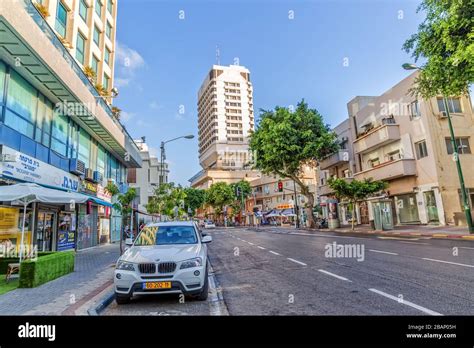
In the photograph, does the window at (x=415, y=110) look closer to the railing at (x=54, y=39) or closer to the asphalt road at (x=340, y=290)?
the asphalt road at (x=340, y=290)

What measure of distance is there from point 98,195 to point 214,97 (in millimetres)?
101844

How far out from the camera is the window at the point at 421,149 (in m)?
27.1

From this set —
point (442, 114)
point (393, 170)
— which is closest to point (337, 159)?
point (393, 170)

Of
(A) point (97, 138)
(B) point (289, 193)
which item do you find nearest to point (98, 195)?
(A) point (97, 138)

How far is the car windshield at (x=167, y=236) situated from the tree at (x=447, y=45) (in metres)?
12.5

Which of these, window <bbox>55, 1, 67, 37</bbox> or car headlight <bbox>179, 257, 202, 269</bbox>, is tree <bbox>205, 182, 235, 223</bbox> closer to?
window <bbox>55, 1, 67, 37</bbox>

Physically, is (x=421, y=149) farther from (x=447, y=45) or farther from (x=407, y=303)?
(x=407, y=303)

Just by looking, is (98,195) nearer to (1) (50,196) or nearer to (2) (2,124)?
(2) (2,124)

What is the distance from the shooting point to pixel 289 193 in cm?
6838

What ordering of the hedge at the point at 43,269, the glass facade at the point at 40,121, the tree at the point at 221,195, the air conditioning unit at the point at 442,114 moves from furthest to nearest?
the tree at the point at 221,195 → the air conditioning unit at the point at 442,114 → the glass facade at the point at 40,121 → the hedge at the point at 43,269

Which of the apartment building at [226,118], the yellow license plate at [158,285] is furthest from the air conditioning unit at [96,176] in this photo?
the apartment building at [226,118]

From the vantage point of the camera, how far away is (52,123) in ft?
51.6

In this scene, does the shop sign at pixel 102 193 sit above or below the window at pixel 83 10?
below

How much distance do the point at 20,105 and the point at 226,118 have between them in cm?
10813
